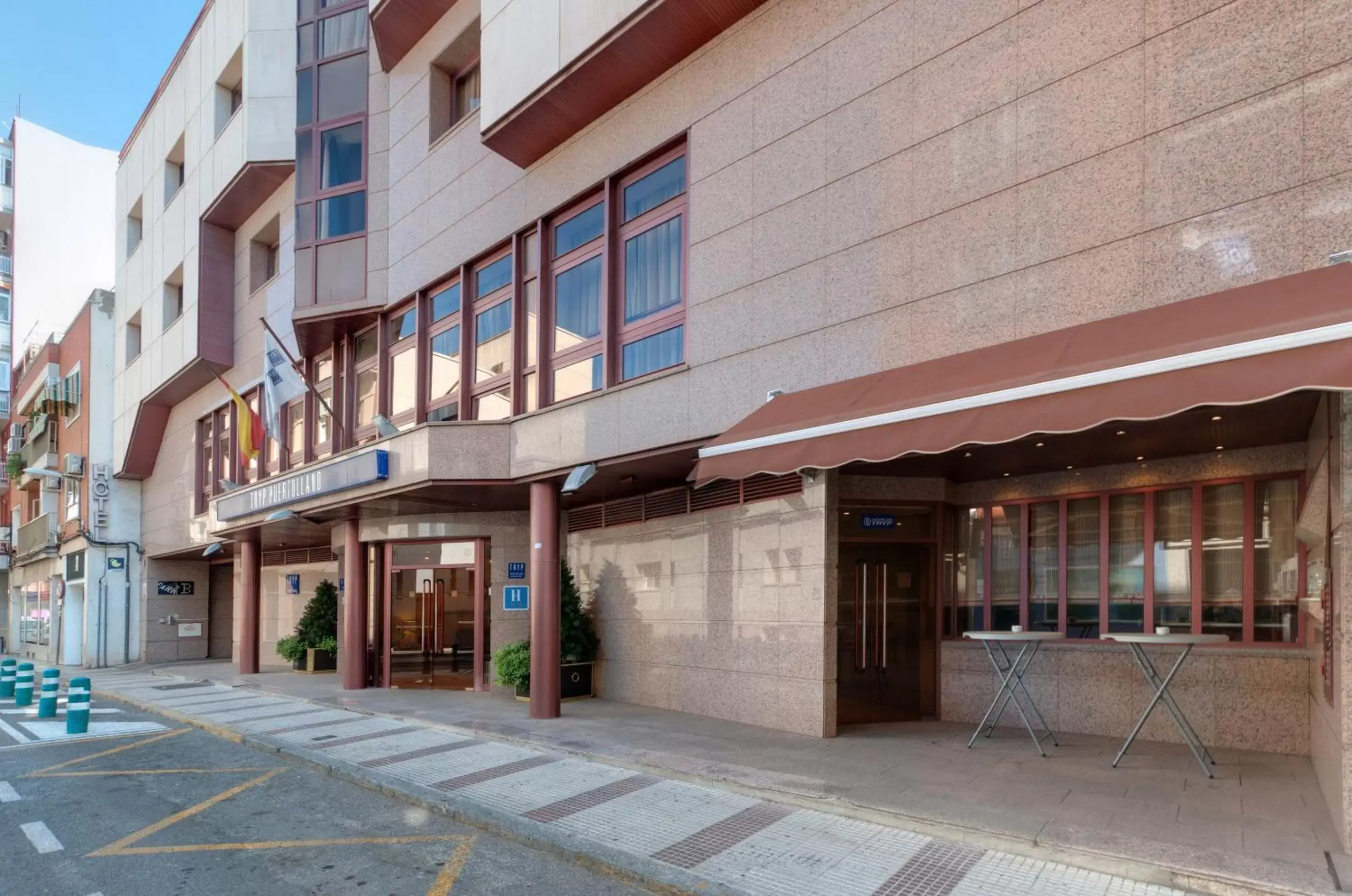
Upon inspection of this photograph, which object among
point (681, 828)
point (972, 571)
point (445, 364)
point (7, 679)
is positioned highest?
point (445, 364)

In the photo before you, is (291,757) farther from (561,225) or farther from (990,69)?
(990,69)

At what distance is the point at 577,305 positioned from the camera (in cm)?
1299

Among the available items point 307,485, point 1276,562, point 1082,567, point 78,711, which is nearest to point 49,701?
point 78,711

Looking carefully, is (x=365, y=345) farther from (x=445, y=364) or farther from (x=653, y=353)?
(x=653, y=353)

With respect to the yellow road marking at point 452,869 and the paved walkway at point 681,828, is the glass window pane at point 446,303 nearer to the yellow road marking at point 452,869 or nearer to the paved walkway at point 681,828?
the paved walkway at point 681,828

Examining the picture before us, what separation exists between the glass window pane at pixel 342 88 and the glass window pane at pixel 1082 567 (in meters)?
15.0

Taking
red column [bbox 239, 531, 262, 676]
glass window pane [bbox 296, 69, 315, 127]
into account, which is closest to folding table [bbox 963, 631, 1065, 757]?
glass window pane [bbox 296, 69, 315, 127]

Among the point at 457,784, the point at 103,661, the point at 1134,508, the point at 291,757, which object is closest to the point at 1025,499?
the point at 1134,508

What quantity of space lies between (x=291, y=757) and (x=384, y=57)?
12856 millimetres

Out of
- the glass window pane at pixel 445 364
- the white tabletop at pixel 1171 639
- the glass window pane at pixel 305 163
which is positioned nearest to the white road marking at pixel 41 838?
the white tabletop at pixel 1171 639

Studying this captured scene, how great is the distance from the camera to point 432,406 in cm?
1580

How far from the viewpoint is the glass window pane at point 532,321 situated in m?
13.3

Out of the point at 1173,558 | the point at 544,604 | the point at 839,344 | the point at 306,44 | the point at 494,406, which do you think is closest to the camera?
the point at 839,344

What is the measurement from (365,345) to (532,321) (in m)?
6.10
